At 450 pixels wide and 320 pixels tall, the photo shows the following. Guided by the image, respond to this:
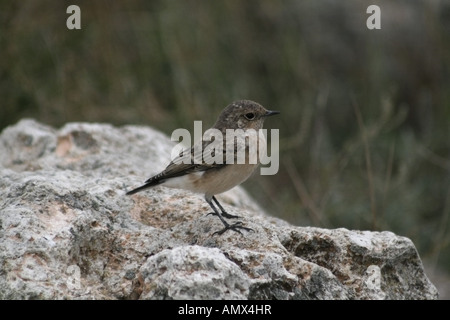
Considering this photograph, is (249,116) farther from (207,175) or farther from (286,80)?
(286,80)

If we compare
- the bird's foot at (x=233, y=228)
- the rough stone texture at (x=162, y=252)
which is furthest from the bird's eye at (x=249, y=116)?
the bird's foot at (x=233, y=228)

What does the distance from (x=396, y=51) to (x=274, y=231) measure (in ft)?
23.1

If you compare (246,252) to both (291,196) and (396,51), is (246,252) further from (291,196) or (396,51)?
(396,51)

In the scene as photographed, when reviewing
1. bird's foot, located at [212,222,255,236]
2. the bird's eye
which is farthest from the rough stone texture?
the bird's eye

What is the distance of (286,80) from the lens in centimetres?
1029

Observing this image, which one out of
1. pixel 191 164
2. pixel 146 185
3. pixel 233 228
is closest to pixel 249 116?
pixel 191 164

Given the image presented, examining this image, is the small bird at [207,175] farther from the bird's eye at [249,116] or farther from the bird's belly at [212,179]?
the bird's eye at [249,116]

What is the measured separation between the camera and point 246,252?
3.78 m

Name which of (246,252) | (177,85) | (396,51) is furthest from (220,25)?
(246,252)

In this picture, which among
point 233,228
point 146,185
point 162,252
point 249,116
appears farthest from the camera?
point 249,116

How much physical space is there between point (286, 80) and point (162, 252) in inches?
279

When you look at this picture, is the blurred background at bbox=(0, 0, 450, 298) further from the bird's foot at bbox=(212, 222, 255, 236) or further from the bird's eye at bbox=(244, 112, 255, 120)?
the bird's foot at bbox=(212, 222, 255, 236)

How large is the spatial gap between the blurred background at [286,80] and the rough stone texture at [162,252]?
10.0 feet

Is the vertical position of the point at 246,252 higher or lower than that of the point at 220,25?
lower
